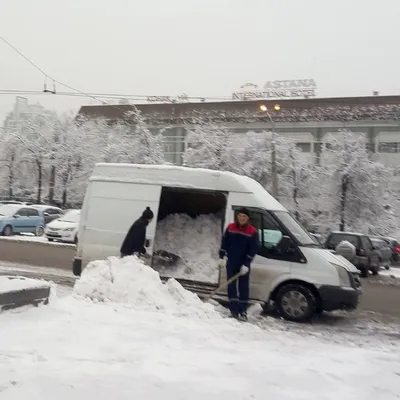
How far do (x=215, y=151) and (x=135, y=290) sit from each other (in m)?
34.5

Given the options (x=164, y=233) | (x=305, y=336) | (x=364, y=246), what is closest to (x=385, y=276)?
(x=364, y=246)

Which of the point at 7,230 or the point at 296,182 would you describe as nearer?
the point at 7,230

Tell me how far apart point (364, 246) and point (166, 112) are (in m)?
51.7

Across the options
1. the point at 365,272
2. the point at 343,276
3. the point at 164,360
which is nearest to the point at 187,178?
the point at 343,276

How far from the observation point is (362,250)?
2203 centimetres

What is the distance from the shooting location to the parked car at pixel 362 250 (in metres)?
21.6

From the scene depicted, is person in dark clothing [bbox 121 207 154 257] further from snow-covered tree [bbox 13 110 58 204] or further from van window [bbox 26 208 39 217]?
snow-covered tree [bbox 13 110 58 204]

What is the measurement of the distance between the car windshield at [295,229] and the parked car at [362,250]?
11.6 metres

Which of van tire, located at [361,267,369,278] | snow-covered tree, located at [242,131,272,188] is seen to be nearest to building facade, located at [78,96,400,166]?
snow-covered tree, located at [242,131,272,188]

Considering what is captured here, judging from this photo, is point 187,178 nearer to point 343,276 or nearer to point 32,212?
point 343,276

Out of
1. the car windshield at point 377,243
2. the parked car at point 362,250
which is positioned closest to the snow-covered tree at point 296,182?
the car windshield at point 377,243

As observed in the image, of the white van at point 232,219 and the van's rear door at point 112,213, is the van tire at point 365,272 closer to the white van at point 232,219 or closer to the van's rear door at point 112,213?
the white van at point 232,219

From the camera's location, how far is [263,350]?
243 inches

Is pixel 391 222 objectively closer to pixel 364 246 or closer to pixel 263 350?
pixel 364 246
